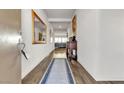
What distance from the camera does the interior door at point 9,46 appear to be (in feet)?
5.11

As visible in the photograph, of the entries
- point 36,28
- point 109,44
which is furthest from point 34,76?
point 109,44

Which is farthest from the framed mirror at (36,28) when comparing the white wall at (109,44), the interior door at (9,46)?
the interior door at (9,46)

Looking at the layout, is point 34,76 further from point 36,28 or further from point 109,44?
point 109,44

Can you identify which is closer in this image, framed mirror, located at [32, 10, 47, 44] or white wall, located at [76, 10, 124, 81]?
white wall, located at [76, 10, 124, 81]

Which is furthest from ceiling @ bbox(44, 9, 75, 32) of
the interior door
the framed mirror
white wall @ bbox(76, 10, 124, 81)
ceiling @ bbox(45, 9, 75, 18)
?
the interior door

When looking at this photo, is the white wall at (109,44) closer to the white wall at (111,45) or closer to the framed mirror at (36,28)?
the white wall at (111,45)

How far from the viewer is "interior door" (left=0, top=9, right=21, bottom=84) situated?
1.56m

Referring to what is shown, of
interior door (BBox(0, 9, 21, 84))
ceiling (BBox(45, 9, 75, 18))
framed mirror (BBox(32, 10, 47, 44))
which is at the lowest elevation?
interior door (BBox(0, 9, 21, 84))

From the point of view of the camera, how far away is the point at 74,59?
6.98m

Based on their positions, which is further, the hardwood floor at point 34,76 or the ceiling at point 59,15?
the ceiling at point 59,15

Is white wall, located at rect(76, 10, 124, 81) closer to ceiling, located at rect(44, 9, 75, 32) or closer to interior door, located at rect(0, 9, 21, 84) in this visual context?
interior door, located at rect(0, 9, 21, 84)
